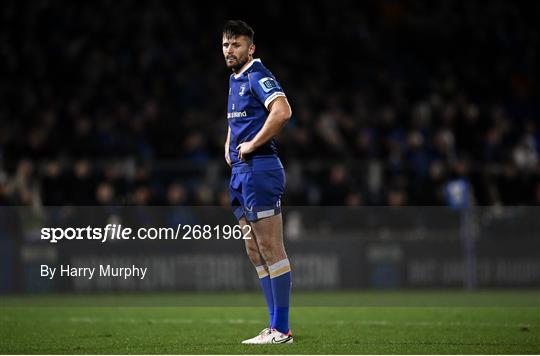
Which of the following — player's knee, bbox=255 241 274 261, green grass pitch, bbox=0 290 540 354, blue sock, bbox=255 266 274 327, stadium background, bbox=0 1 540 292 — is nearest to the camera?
green grass pitch, bbox=0 290 540 354

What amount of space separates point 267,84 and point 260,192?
925 mm

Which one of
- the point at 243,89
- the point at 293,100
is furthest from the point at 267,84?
the point at 293,100

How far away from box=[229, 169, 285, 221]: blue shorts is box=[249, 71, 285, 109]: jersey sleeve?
0.62 meters

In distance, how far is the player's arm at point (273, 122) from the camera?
28.7 feet

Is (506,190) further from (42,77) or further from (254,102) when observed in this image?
(254,102)

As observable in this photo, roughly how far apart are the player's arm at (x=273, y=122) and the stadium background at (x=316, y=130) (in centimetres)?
845

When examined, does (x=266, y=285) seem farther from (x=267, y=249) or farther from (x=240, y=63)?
(x=240, y=63)

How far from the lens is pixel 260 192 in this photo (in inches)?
352

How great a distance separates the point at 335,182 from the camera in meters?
19.7

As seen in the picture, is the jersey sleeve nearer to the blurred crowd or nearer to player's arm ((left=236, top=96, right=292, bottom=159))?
player's arm ((left=236, top=96, right=292, bottom=159))

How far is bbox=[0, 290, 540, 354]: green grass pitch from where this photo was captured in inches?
343

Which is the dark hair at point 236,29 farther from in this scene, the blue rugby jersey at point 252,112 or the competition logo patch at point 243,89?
the competition logo patch at point 243,89

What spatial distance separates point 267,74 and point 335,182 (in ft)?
35.6

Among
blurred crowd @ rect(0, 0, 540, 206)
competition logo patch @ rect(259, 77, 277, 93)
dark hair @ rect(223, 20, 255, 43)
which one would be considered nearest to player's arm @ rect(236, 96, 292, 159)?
competition logo patch @ rect(259, 77, 277, 93)
